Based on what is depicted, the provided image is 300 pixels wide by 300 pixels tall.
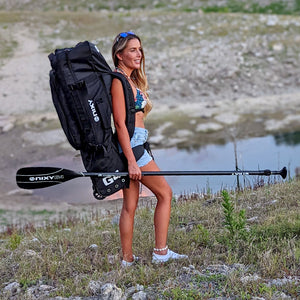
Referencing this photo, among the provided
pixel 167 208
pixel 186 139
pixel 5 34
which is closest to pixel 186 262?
pixel 167 208

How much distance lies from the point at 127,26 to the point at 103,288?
18048mm

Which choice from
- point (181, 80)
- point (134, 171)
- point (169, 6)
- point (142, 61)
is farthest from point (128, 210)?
point (169, 6)

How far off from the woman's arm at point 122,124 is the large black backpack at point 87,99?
0.12 feet

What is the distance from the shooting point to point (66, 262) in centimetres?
509

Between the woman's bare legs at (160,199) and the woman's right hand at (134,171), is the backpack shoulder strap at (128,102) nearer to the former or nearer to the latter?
the woman's right hand at (134,171)

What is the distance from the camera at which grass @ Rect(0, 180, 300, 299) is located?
14.4ft

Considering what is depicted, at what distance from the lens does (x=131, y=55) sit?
467 centimetres

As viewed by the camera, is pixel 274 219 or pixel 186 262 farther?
pixel 274 219

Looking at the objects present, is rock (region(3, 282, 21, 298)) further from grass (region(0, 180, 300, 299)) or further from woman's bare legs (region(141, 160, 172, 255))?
woman's bare legs (region(141, 160, 172, 255))

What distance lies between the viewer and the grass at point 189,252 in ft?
14.4

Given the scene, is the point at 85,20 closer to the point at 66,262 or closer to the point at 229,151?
the point at 229,151

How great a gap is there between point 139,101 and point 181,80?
12888 mm

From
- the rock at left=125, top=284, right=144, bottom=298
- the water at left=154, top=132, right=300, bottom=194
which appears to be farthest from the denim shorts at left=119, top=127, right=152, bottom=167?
the water at left=154, top=132, right=300, bottom=194

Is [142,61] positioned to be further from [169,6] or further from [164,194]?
[169,6]
